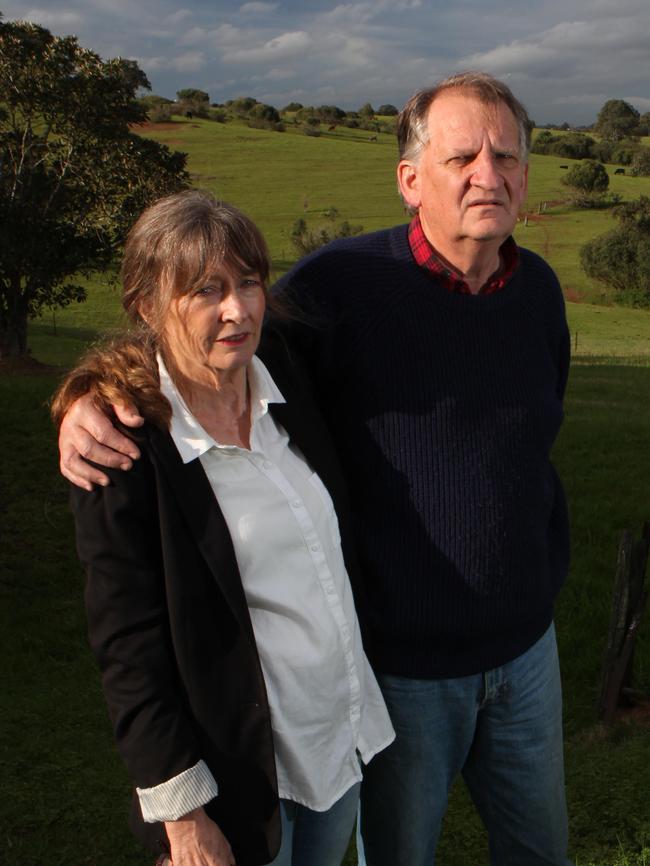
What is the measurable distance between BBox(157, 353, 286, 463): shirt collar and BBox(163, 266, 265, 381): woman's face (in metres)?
0.07

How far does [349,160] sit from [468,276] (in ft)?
247

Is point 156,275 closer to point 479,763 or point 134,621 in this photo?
point 134,621

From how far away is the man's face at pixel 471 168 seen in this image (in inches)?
99.6

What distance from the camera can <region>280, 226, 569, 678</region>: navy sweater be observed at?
103 inches

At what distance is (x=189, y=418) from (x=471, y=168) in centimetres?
105

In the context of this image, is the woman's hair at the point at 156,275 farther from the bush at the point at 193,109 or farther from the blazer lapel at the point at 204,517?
the bush at the point at 193,109

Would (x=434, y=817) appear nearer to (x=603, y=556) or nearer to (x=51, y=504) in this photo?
(x=603, y=556)

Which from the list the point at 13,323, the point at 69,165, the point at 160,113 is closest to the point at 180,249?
the point at 69,165

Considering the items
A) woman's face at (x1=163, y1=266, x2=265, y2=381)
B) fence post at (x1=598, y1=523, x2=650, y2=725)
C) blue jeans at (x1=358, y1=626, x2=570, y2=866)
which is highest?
woman's face at (x1=163, y1=266, x2=265, y2=381)

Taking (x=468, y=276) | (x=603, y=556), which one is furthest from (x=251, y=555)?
(x=603, y=556)

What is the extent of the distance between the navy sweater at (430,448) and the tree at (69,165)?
17.9 m

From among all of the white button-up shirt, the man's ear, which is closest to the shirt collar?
the white button-up shirt

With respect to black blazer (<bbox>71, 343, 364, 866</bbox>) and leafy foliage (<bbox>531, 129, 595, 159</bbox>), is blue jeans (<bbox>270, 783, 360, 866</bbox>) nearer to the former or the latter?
black blazer (<bbox>71, 343, 364, 866</bbox>)

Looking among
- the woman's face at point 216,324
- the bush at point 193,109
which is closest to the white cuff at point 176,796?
the woman's face at point 216,324
